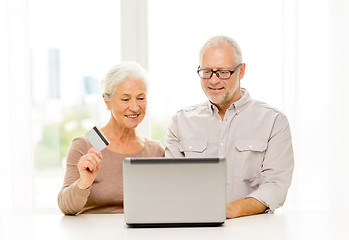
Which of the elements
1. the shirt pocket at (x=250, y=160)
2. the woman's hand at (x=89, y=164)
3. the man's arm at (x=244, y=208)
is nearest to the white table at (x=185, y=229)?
the man's arm at (x=244, y=208)

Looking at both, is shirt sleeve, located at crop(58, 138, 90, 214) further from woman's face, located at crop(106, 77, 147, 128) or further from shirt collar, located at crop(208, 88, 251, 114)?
shirt collar, located at crop(208, 88, 251, 114)

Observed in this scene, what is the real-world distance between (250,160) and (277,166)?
165 mm

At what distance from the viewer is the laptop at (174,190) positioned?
1780 mm

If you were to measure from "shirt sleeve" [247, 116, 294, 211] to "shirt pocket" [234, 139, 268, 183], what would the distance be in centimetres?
5

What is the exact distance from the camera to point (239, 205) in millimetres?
2158

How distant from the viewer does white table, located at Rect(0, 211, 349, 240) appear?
177 cm

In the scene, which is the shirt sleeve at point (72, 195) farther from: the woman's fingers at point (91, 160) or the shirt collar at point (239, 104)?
the shirt collar at point (239, 104)

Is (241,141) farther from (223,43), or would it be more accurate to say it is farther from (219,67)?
(223,43)

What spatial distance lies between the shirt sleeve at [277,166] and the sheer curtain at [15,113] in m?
1.79

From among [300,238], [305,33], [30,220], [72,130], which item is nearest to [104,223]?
[30,220]

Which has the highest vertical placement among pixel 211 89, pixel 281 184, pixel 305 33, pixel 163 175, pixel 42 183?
pixel 305 33

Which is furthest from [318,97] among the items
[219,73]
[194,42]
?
[219,73]

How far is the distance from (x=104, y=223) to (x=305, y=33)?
222 cm

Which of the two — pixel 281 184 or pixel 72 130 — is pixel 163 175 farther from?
pixel 72 130
